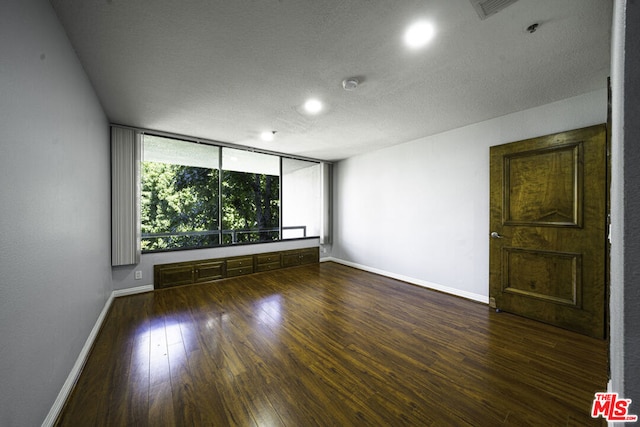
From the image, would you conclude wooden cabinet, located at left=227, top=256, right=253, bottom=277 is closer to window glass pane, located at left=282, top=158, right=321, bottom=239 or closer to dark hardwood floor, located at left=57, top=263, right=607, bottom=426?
dark hardwood floor, located at left=57, top=263, right=607, bottom=426

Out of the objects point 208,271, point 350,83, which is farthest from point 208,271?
point 350,83

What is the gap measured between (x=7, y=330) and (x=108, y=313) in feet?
7.64

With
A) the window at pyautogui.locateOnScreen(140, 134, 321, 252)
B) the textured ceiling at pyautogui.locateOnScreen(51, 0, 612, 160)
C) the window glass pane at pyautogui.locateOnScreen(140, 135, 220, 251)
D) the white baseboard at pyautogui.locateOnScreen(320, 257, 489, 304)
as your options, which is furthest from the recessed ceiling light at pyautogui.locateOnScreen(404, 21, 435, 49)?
the window glass pane at pyautogui.locateOnScreen(140, 135, 220, 251)

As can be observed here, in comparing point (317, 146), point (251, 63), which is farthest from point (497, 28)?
point (317, 146)

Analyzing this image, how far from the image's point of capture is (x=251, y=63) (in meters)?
1.95

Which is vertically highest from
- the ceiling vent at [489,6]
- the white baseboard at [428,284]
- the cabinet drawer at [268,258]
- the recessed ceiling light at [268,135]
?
the recessed ceiling light at [268,135]

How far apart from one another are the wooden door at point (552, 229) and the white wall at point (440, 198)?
219mm

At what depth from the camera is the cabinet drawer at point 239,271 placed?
14.2ft

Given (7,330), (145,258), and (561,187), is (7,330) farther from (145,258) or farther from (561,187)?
(561,187)

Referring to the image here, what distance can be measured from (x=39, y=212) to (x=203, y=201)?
4398 millimetres

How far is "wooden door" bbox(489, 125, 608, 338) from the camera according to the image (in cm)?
228

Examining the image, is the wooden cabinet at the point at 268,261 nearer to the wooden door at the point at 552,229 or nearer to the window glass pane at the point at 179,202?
the window glass pane at the point at 179,202
